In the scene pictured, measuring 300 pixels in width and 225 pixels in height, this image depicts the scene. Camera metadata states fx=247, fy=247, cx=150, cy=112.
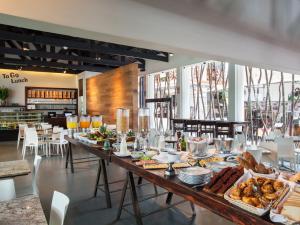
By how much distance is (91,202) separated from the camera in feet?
13.1

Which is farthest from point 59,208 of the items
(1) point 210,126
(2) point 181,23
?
(1) point 210,126

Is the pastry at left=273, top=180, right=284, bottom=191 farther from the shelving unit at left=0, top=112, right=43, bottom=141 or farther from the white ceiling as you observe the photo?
the shelving unit at left=0, top=112, right=43, bottom=141

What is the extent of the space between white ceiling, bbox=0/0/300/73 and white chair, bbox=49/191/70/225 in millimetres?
2494

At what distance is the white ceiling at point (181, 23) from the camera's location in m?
3.46

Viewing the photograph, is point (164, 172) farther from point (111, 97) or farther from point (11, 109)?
point (11, 109)

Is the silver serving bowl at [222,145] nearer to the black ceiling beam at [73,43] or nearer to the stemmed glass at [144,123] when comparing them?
the stemmed glass at [144,123]

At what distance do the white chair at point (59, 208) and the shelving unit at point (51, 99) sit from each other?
42.8ft

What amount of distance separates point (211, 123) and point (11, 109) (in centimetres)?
1027

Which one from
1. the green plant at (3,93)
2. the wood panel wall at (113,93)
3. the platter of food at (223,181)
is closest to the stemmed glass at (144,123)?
the platter of food at (223,181)

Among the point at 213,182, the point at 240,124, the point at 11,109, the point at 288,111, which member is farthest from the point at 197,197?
Result: the point at 11,109

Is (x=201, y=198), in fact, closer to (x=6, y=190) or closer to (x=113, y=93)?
(x=6, y=190)

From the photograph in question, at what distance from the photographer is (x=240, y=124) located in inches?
296

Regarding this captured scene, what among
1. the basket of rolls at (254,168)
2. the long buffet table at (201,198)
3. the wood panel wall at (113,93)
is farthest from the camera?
the wood panel wall at (113,93)

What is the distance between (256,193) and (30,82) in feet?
46.8
